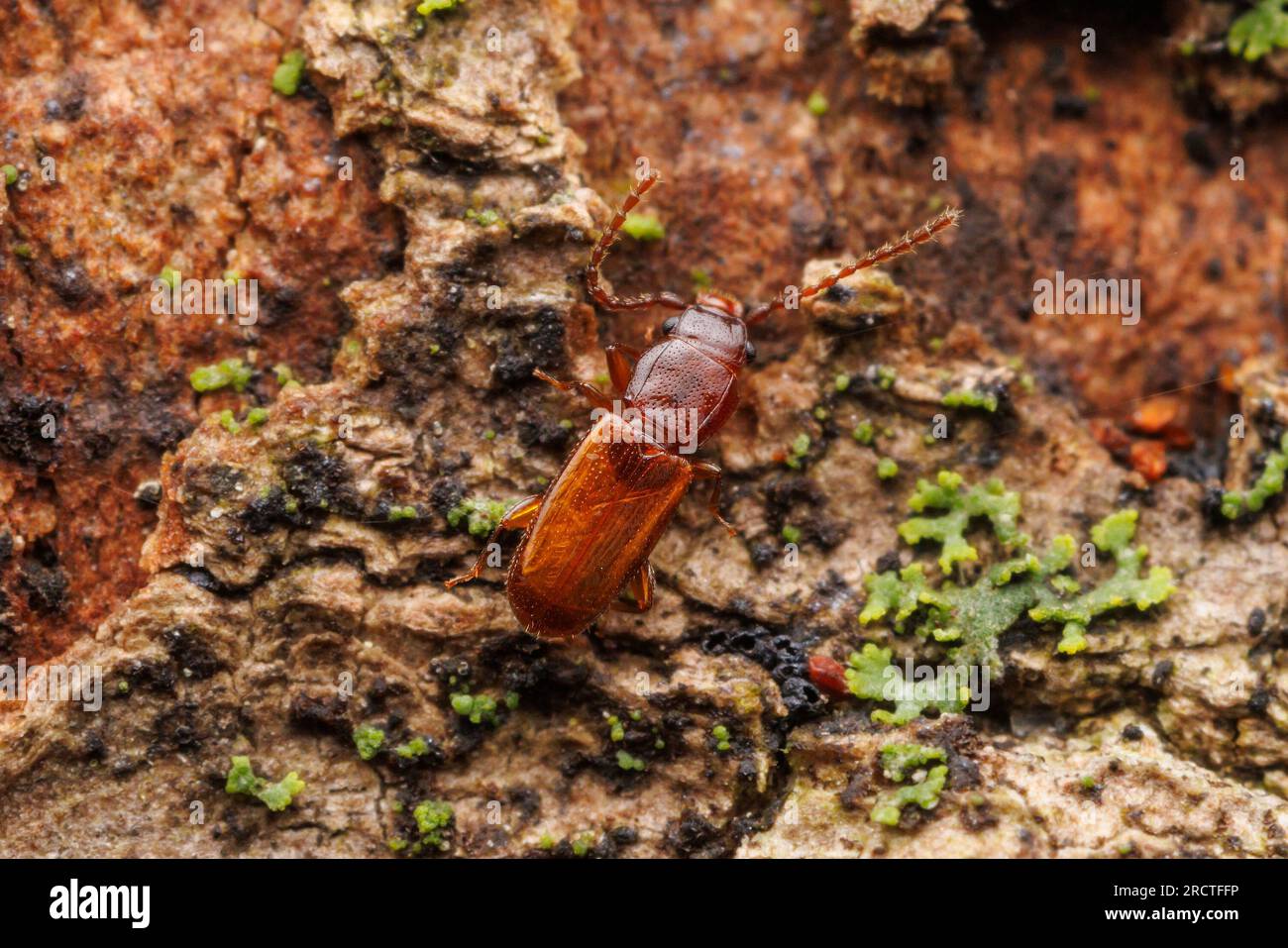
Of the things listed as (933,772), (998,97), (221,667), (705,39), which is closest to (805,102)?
(705,39)

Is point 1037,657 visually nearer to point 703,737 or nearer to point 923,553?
point 923,553

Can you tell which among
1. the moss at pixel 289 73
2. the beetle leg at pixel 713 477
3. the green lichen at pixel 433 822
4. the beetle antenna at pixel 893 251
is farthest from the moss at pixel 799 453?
the moss at pixel 289 73

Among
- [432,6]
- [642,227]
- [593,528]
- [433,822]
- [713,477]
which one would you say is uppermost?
[432,6]

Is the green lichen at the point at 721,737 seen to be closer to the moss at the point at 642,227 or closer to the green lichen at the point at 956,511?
the green lichen at the point at 956,511

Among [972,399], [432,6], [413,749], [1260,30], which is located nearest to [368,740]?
[413,749]

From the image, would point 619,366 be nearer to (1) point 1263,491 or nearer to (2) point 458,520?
(2) point 458,520
